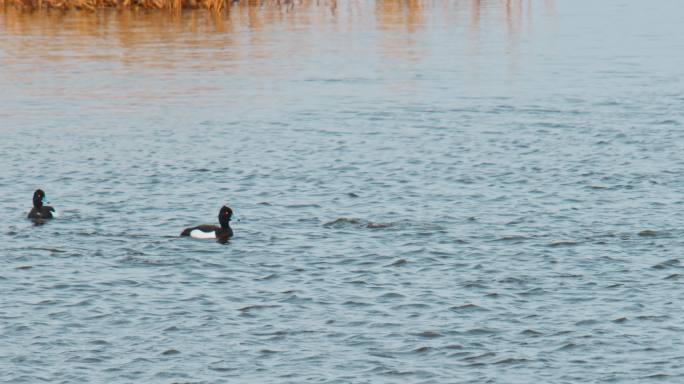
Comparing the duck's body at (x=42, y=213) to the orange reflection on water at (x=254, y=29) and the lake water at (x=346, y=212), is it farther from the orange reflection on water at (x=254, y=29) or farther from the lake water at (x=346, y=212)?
the orange reflection on water at (x=254, y=29)

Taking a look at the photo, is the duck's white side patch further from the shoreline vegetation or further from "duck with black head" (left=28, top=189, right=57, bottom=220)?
the shoreline vegetation

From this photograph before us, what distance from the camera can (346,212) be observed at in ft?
81.0

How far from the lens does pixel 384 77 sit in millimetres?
42656

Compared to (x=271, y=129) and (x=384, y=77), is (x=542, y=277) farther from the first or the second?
(x=384, y=77)

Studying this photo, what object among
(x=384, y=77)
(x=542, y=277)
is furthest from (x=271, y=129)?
(x=542, y=277)

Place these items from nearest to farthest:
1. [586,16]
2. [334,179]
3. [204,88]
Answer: [334,179], [204,88], [586,16]

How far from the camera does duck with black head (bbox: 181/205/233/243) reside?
891 inches

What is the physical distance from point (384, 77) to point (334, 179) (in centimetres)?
1514

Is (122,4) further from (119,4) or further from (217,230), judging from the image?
(217,230)

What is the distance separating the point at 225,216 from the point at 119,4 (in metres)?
41.2

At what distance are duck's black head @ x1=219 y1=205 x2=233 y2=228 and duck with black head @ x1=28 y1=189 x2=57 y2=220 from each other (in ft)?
10.9

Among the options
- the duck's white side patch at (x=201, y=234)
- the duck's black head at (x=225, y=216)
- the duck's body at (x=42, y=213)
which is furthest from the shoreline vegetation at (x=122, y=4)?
the duck's white side patch at (x=201, y=234)

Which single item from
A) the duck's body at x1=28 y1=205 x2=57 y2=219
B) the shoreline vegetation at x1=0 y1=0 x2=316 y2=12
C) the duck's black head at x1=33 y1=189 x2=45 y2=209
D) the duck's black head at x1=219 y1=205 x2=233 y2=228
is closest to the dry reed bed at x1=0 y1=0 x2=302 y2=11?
the shoreline vegetation at x1=0 y1=0 x2=316 y2=12

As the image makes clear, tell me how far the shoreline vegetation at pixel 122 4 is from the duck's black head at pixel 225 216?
37.6m
